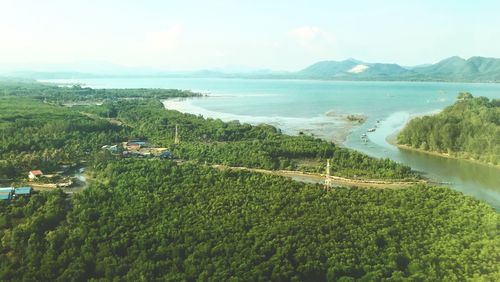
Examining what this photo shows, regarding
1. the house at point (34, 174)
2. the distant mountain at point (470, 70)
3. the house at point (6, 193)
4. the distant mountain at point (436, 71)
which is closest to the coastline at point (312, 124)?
the house at point (34, 174)

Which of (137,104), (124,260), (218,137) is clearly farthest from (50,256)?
(137,104)

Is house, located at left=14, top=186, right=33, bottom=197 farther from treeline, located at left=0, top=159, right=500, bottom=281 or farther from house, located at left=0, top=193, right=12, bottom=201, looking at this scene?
treeline, located at left=0, top=159, right=500, bottom=281

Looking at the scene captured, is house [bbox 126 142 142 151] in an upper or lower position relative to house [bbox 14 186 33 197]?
upper

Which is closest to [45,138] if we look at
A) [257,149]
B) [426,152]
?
[257,149]

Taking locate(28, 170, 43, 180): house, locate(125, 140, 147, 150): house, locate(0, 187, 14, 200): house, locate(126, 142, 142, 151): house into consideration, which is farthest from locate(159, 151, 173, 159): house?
locate(0, 187, 14, 200): house

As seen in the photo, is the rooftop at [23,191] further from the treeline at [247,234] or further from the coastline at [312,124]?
the coastline at [312,124]
